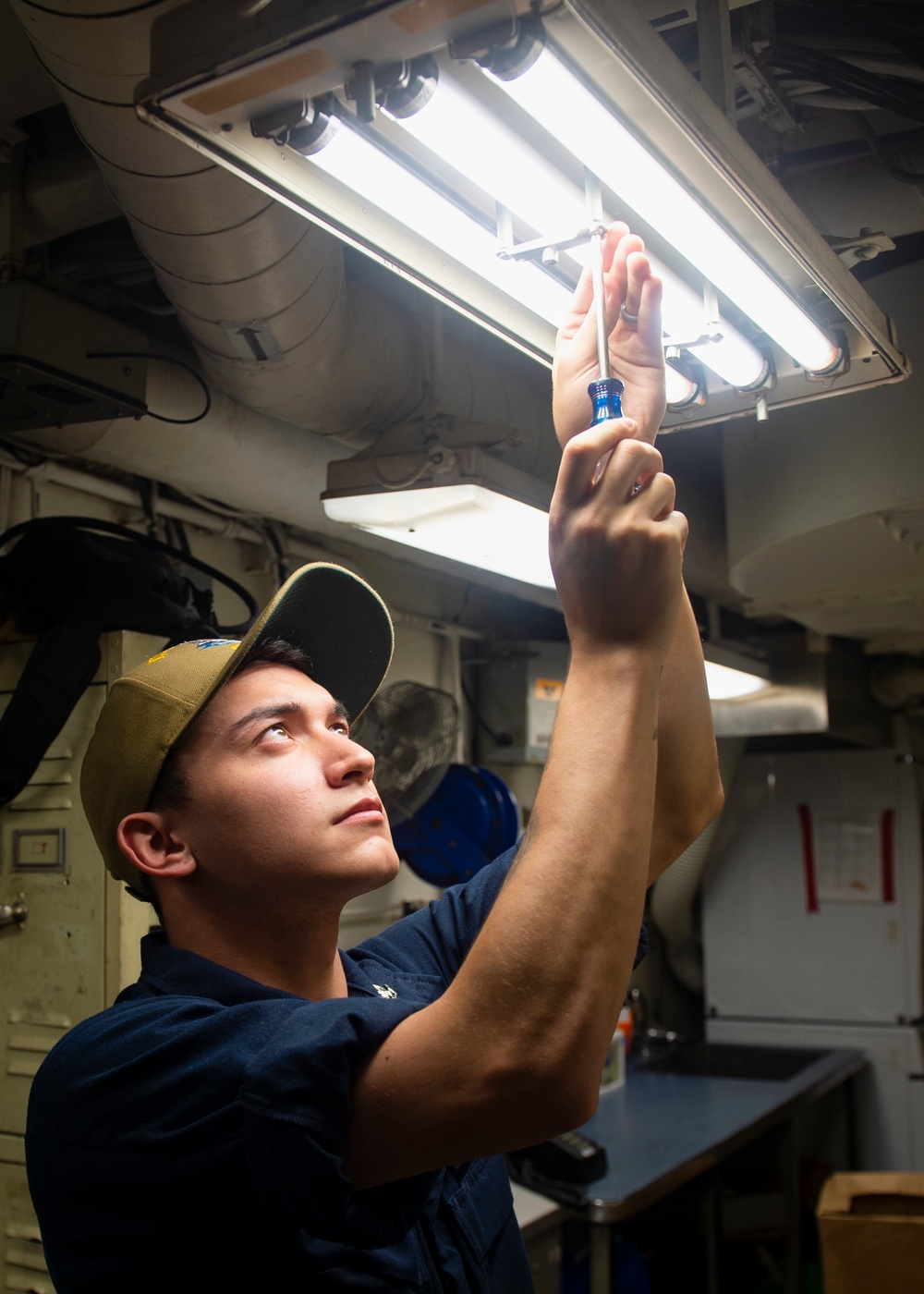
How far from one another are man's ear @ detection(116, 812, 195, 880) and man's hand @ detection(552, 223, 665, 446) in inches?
23.2

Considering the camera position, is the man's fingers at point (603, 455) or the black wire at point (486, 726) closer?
the man's fingers at point (603, 455)

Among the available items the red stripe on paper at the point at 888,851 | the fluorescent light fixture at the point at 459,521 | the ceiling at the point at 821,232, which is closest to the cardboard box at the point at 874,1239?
the ceiling at the point at 821,232

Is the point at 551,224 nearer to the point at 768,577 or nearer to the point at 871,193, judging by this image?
the point at 871,193

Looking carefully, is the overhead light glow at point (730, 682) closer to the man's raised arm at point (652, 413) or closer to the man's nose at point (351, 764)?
the man's raised arm at point (652, 413)

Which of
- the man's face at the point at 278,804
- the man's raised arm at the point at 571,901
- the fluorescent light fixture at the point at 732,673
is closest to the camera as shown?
the man's raised arm at the point at 571,901

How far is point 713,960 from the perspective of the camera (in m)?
5.09

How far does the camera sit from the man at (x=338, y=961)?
0.79 m

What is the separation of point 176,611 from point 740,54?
132 centimetres

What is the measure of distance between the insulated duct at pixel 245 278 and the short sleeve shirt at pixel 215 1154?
37.0 inches

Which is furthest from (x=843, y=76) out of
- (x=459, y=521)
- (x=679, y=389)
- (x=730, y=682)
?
(x=730, y=682)

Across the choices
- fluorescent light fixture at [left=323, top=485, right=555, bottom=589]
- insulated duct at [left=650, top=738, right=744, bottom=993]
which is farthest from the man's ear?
insulated duct at [left=650, top=738, right=744, bottom=993]

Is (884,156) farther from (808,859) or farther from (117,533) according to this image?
(808,859)

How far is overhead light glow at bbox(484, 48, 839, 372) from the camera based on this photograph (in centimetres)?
95

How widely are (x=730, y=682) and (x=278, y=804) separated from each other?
3.05 metres
